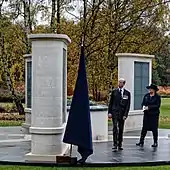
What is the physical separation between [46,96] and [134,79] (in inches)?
359

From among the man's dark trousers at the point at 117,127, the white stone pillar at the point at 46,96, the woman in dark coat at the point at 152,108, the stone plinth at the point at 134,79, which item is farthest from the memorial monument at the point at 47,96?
the stone plinth at the point at 134,79

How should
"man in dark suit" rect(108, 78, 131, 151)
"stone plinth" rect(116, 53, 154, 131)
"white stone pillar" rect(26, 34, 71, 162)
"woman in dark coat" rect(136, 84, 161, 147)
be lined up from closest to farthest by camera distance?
"white stone pillar" rect(26, 34, 71, 162) < "man in dark suit" rect(108, 78, 131, 151) < "woman in dark coat" rect(136, 84, 161, 147) < "stone plinth" rect(116, 53, 154, 131)

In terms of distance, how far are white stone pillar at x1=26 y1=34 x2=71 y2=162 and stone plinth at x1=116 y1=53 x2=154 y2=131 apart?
8594mm

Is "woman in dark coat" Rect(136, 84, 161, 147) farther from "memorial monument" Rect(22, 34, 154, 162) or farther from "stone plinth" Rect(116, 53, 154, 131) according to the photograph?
"stone plinth" Rect(116, 53, 154, 131)

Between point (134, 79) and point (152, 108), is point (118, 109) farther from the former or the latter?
point (134, 79)

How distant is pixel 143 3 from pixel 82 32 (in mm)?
3656

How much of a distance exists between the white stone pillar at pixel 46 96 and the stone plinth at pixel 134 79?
338 inches

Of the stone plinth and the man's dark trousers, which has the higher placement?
the stone plinth

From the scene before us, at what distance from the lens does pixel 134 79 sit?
21.4m

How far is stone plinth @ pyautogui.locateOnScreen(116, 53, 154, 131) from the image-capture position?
21.2 m

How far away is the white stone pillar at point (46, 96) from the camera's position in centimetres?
1270

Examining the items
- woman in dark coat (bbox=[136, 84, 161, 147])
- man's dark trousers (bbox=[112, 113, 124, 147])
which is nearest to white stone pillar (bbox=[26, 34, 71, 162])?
man's dark trousers (bbox=[112, 113, 124, 147])

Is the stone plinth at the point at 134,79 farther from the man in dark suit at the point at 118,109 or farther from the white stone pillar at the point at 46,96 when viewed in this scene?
the white stone pillar at the point at 46,96

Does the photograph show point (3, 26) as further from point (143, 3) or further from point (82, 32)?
point (143, 3)
